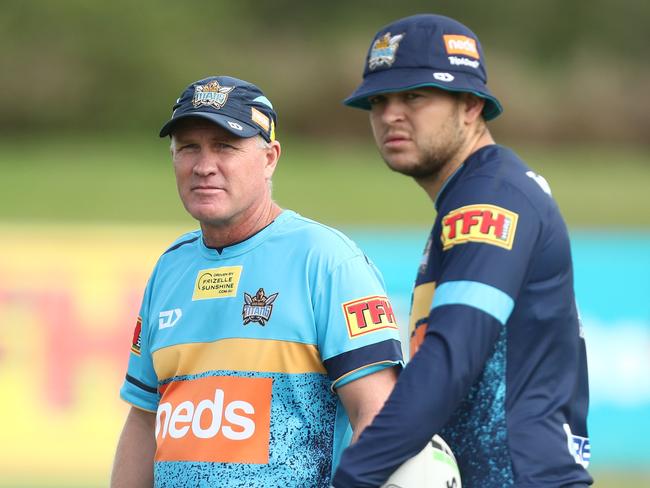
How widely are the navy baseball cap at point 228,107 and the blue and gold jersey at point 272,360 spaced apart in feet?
1.08

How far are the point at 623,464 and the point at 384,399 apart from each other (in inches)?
266

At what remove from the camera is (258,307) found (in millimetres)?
3654

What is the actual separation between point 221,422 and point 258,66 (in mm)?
27623

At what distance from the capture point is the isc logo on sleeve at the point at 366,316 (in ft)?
11.6

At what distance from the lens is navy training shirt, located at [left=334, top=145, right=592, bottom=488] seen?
319cm

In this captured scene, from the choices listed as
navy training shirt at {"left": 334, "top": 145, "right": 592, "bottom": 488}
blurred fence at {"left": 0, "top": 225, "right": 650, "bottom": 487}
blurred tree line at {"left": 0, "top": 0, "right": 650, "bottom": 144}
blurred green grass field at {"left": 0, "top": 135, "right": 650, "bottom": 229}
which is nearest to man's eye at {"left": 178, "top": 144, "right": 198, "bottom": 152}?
navy training shirt at {"left": 334, "top": 145, "right": 592, "bottom": 488}

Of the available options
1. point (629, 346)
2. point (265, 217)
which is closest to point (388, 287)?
point (629, 346)

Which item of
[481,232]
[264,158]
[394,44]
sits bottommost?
[481,232]

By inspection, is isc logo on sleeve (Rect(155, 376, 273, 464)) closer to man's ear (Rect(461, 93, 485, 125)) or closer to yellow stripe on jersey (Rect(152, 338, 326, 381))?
yellow stripe on jersey (Rect(152, 338, 326, 381))

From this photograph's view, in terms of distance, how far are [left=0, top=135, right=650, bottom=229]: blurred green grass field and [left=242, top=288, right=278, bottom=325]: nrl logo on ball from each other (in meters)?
11.3

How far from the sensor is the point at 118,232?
9.83 meters

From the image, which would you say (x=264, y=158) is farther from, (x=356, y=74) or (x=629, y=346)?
(x=356, y=74)

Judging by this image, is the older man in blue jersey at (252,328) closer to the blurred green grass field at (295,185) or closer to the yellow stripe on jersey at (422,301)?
the yellow stripe on jersey at (422,301)

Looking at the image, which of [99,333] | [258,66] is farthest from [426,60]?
[258,66]
